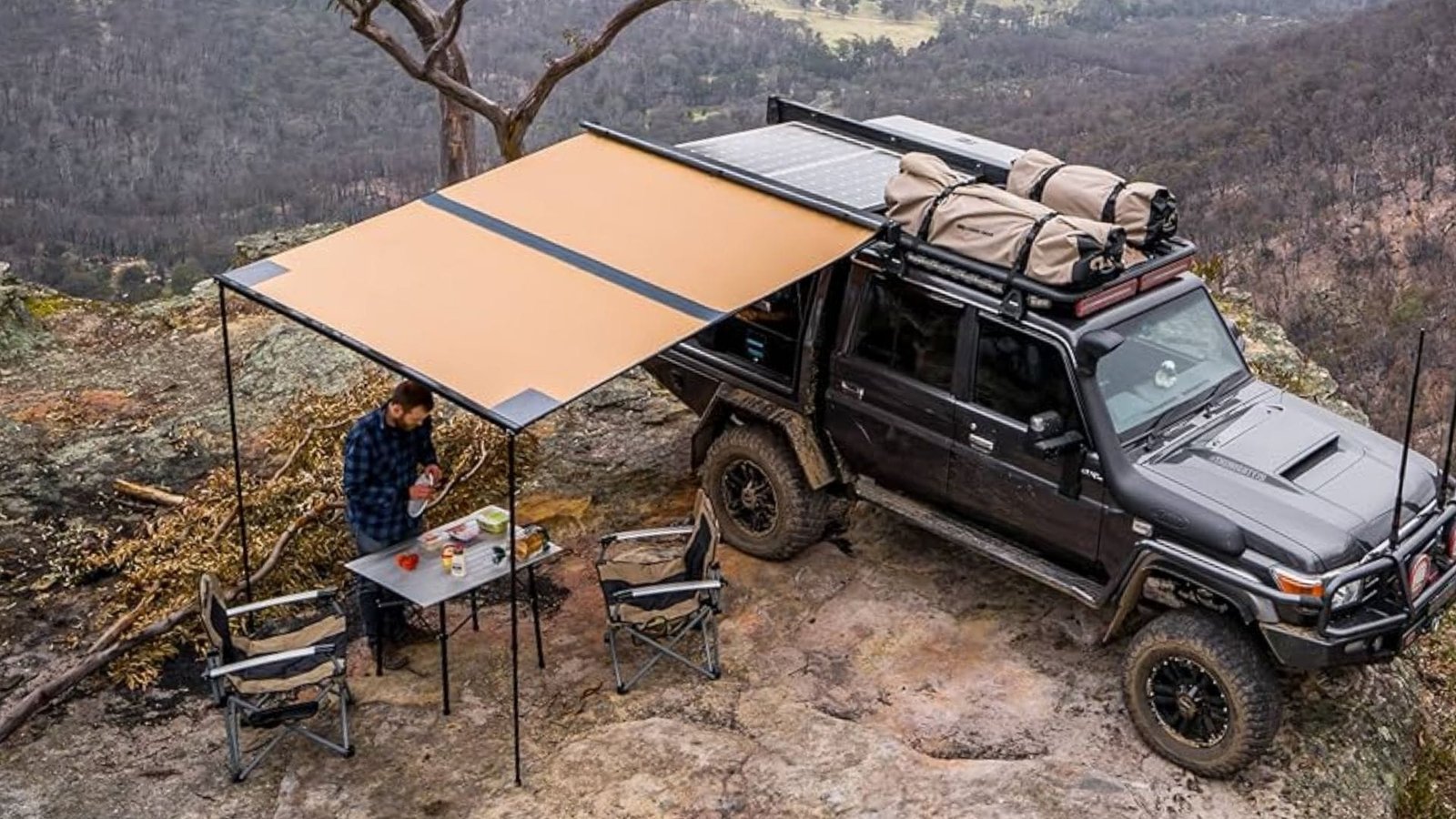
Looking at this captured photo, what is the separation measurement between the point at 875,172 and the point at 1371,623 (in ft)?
12.9

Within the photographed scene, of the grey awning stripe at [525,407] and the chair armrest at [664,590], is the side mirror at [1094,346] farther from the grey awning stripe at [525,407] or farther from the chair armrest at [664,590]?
the grey awning stripe at [525,407]

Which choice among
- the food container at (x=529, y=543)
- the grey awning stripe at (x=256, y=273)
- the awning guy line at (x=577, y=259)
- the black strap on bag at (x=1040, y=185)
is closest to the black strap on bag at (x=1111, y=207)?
the black strap on bag at (x=1040, y=185)

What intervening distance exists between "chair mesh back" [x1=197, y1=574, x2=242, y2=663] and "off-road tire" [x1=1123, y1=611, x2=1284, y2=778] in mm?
4291

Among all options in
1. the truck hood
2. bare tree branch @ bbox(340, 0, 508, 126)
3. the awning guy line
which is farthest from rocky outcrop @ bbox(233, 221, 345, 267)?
the truck hood

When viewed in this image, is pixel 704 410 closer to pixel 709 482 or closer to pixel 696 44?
pixel 709 482

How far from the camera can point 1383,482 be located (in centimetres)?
675

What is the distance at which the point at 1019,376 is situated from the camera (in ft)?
22.8

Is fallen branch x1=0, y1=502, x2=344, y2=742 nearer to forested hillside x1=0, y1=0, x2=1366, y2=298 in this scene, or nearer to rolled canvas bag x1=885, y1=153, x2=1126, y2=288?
rolled canvas bag x1=885, y1=153, x2=1126, y2=288

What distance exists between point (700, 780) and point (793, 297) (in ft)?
9.12

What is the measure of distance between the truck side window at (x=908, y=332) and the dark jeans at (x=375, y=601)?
Result: 8.60ft

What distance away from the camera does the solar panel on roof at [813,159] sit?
8180 millimetres

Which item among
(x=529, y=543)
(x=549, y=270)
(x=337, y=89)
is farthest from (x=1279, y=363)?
(x=337, y=89)

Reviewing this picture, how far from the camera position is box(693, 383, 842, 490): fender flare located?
781 cm

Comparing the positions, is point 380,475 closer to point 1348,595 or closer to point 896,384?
point 896,384
